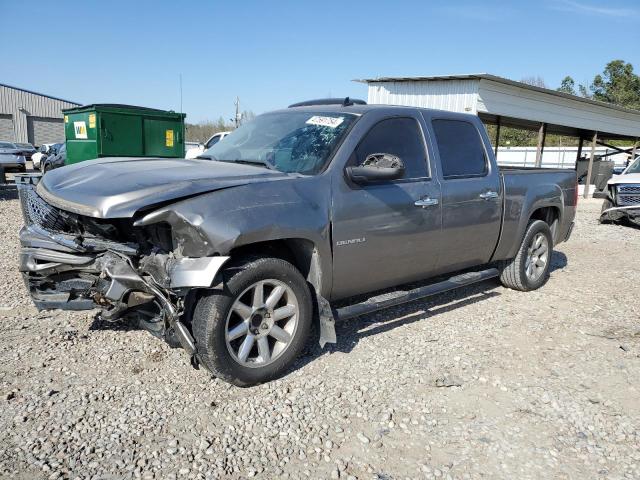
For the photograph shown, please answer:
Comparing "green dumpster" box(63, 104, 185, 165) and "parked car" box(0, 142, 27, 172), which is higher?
"green dumpster" box(63, 104, 185, 165)

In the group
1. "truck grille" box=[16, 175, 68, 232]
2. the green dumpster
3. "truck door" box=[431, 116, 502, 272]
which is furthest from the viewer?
the green dumpster

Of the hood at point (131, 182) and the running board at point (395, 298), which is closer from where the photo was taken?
the hood at point (131, 182)

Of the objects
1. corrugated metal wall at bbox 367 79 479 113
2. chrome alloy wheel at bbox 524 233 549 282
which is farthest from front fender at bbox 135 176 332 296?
corrugated metal wall at bbox 367 79 479 113

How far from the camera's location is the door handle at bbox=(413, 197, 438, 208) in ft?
14.4

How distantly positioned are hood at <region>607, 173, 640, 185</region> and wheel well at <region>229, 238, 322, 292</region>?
35.8 ft

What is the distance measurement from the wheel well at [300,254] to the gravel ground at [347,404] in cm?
70

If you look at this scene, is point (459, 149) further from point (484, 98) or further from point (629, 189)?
point (484, 98)

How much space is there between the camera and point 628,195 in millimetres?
12078

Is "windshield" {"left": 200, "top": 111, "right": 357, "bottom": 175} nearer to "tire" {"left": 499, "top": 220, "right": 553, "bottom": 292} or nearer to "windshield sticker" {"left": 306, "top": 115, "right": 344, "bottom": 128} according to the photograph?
"windshield sticker" {"left": 306, "top": 115, "right": 344, "bottom": 128}

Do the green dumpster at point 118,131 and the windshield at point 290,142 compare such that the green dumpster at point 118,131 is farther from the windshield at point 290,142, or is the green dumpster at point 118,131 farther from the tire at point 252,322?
the tire at point 252,322

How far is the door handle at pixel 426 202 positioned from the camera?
4.38m

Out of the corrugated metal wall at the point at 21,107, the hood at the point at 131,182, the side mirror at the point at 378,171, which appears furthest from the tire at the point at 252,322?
the corrugated metal wall at the point at 21,107

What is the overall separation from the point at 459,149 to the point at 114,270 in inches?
131

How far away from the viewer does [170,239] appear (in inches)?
134
